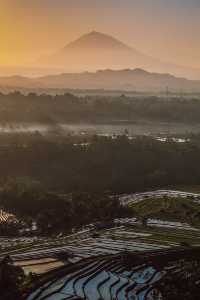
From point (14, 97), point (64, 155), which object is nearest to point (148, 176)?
point (64, 155)

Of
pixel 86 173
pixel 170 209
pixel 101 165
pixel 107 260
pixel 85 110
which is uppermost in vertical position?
pixel 85 110

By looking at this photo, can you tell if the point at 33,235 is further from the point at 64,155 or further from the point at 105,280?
the point at 64,155

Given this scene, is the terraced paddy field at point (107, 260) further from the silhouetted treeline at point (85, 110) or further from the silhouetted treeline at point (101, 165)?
the silhouetted treeline at point (85, 110)

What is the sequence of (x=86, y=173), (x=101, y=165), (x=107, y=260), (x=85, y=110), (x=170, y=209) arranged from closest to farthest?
(x=107, y=260) → (x=170, y=209) → (x=86, y=173) → (x=101, y=165) → (x=85, y=110)

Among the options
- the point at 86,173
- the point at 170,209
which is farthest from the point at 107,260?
the point at 86,173

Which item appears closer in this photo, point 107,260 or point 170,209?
point 107,260

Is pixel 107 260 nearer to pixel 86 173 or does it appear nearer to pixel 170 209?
pixel 170 209

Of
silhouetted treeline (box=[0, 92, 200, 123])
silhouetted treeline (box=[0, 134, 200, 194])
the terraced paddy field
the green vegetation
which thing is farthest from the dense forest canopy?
silhouetted treeline (box=[0, 92, 200, 123])
